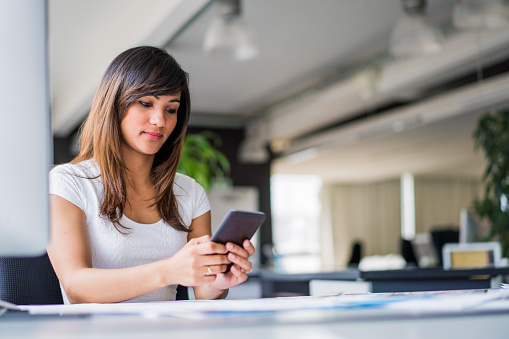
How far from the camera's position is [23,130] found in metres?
0.75

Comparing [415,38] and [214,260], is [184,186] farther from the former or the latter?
[415,38]

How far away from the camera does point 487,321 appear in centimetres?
73

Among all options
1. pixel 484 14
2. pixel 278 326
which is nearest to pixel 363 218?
pixel 484 14

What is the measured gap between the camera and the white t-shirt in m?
1.39

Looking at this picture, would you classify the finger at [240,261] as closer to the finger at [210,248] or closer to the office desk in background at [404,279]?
the finger at [210,248]

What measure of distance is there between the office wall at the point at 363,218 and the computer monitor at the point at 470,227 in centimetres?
941

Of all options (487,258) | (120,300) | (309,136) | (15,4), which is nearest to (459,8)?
(487,258)

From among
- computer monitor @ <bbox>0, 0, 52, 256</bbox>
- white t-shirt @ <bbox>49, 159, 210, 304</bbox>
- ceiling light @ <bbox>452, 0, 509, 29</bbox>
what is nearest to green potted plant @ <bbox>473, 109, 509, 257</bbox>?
ceiling light @ <bbox>452, 0, 509, 29</bbox>

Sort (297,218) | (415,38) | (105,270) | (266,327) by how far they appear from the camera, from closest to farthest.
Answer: (266,327) → (105,270) → (415,38) → (297,218)

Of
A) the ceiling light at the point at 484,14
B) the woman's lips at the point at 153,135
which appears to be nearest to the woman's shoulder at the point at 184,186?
the woman's lips at the point at 153,135

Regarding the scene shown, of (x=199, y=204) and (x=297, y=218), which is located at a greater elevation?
(x=199, y=204)

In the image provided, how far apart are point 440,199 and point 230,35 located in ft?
38.0

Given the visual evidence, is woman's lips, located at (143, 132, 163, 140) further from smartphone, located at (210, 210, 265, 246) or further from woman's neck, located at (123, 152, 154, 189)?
smartphone, located at (210, 210, 265, 246)

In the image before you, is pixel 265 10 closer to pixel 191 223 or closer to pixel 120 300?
pixel 191 223
